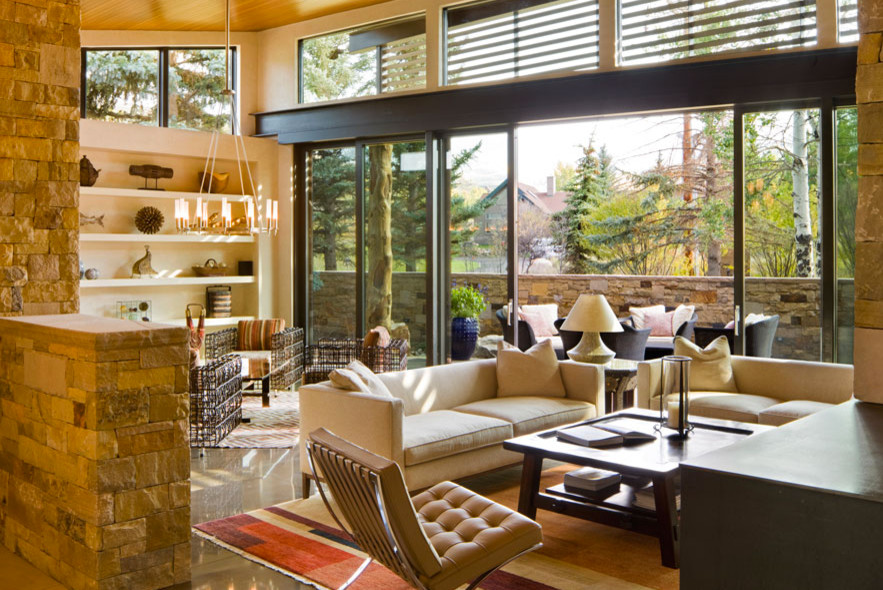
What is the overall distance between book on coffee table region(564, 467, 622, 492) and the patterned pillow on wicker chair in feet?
16.8

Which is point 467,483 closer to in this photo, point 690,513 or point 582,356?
point 582,356

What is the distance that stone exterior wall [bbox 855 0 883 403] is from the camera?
2.11 metres

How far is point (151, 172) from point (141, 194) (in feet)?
1.31

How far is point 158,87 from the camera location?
9734mm

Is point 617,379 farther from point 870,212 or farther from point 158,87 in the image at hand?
point 158,87

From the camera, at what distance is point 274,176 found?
10.2 meters

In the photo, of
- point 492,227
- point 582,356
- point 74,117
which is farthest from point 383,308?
point 74,117

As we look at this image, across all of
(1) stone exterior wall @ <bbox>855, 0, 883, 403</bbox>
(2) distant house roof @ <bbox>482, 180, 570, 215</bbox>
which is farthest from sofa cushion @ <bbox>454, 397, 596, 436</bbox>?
(2) distant house roof @ <bbox>482, 180, 570, 215</bbox>

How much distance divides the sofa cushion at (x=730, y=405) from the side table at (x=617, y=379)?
58 centimetres

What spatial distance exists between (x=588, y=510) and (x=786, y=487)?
3.00m

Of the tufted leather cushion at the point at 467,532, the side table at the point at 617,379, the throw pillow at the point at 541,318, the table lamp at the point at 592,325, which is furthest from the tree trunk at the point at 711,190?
the tufted leather cushion at the point at 467,532

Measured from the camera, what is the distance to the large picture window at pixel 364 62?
888cm

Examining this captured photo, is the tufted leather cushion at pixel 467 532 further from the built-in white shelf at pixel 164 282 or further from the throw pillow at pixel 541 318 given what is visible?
the throw pillow at pixel 541 318

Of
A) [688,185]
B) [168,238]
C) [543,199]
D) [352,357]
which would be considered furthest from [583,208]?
[168,238]
